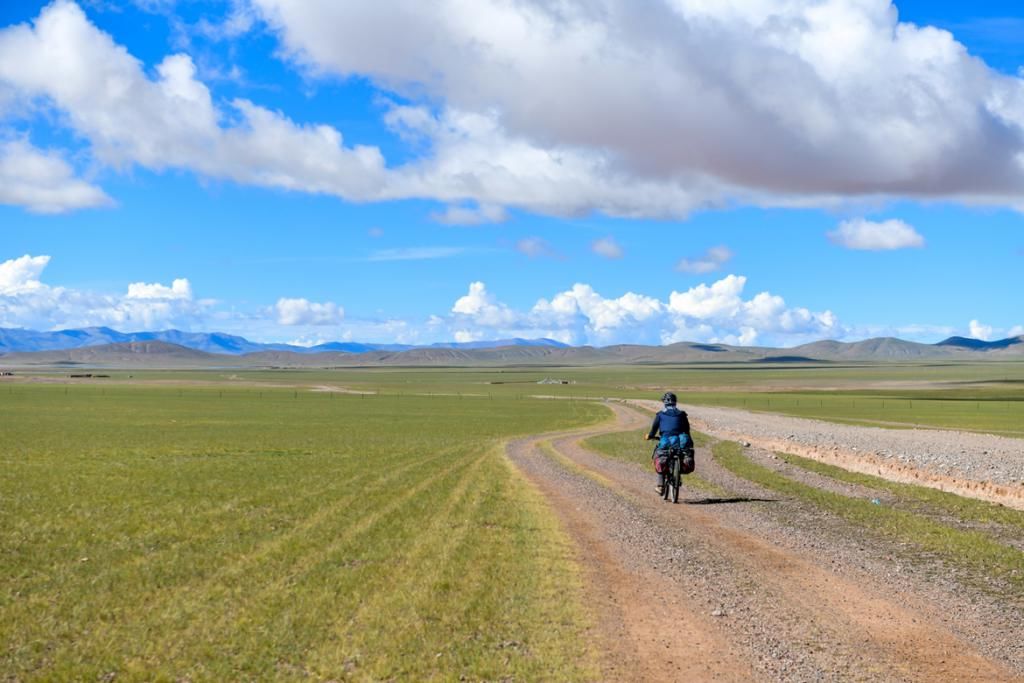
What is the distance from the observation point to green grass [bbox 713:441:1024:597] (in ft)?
51.7

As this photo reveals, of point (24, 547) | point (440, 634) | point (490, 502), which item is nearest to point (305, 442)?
point (490, 502)

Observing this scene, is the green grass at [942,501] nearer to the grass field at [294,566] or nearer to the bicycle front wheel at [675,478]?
the grass field at [294,566]

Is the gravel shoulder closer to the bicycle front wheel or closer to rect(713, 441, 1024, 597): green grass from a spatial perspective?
rect(713, 441, 1024, 597): green grass

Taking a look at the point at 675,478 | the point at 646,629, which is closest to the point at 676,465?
the point at 675,478

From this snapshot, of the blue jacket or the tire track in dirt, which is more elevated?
the blue jacket

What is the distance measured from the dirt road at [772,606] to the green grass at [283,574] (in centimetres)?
75

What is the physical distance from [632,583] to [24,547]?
38.2 feet

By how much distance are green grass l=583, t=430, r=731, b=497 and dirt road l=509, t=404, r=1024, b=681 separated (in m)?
7.00

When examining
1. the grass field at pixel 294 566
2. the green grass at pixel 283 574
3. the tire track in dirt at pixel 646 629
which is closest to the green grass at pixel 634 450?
the grass field at pixel 294 566

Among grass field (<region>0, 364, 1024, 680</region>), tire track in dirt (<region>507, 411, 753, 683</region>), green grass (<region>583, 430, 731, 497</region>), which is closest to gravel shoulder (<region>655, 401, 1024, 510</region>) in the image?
grass field (<region>0, 364, 1024, 680</region>)

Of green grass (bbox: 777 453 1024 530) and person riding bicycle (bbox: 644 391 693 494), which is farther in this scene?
person riding bicycle (bbox: 644 391 693 494)

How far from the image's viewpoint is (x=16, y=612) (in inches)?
492

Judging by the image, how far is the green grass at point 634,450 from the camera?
28719 mm

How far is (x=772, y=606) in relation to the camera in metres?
12.7
